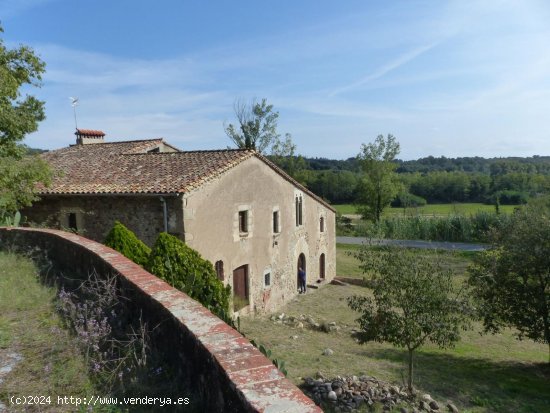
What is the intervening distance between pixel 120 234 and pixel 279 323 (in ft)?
22.9

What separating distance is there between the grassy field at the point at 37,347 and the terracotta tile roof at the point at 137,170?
21.8 ft

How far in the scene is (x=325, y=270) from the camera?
79.2 feet

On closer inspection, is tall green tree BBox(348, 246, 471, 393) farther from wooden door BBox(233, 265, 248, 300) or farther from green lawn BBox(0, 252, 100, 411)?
wooden door BBox(233, 265, 248, 300)

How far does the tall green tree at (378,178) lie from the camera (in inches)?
1494

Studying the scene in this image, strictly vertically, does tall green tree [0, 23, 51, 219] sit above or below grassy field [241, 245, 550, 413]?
above

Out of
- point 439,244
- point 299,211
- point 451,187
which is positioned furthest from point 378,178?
point 451,187

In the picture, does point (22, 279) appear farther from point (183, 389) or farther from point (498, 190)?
point (498, 190)

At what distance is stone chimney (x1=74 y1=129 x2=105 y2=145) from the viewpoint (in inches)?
861

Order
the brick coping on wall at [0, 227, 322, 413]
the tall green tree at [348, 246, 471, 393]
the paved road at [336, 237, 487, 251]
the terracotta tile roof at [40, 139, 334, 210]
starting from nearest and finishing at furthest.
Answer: the brick coping on wall at [0, 227, 322, 413], the tall green tree at [348, 246, 471, 393], the terracotta tile roof at [40, 139, 334, 210], the paved road at [336, 237, 487, 251]

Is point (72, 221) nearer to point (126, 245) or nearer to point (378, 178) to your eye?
point (126, 245)

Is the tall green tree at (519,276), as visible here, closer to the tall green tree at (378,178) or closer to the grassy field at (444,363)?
the grassy field at (444,363)

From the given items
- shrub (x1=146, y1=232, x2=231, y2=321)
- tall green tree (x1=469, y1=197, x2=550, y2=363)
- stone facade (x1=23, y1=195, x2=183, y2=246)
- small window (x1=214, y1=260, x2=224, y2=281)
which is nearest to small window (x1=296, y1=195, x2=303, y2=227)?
small window (x1=214, y1=260, x2=224, y2=281)

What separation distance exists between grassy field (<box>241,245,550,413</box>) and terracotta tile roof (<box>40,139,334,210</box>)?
501 cm

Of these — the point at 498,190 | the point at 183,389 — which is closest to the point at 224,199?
the point at 183,389
